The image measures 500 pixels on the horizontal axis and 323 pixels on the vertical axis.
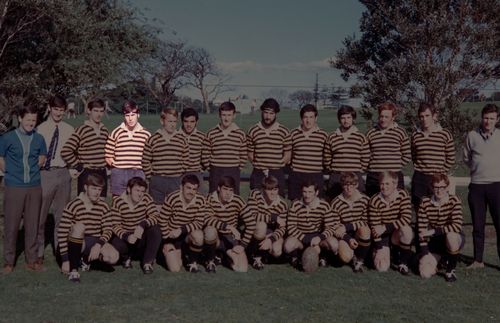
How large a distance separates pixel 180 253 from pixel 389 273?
7.54ft

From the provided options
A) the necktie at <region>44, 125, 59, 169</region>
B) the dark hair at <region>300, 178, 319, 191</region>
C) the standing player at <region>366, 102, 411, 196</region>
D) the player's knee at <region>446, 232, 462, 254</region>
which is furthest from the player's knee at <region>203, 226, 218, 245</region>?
the player's knee at <region>446, 232, 462, 254</region>

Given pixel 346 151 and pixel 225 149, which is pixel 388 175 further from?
pixel 225 149

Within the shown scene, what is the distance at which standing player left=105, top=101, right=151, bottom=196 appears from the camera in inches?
288

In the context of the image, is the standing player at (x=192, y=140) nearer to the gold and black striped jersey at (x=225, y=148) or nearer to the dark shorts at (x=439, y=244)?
the gold and black striped jersey at (x=225, y=148)

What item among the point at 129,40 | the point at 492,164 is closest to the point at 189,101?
the point at 129,40

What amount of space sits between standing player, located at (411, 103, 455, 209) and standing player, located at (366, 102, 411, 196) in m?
0.18

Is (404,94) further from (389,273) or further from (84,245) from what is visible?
(84,245)

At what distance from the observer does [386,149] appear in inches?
283

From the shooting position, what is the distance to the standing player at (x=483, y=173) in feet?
22.3

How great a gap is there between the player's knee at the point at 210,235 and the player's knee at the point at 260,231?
17.8 inches

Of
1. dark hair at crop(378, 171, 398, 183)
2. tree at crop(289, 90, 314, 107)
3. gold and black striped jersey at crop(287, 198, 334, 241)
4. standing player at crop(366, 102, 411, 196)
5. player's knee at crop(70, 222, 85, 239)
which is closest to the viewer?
player's knee at crop(70, 222, 85, 239)

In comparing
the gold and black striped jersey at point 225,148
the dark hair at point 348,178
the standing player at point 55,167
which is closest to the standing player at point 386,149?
the dark hair at point 348,178

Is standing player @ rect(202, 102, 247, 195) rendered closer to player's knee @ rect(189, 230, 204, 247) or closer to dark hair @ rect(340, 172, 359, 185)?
player's knee @ rect(189, 230, 204, 247)

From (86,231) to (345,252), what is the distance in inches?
110
